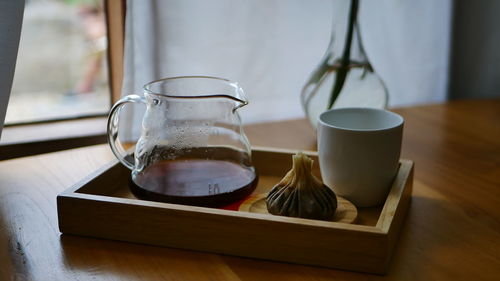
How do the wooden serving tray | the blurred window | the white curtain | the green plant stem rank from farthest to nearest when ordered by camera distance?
the blurred window → the white curtain → the green plant stem → the wooden serving tray

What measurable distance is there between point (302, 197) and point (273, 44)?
59 cm

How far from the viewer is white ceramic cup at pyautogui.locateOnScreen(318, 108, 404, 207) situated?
26.9 inches

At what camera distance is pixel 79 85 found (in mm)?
1945

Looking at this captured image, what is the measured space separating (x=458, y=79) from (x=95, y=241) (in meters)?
1.10

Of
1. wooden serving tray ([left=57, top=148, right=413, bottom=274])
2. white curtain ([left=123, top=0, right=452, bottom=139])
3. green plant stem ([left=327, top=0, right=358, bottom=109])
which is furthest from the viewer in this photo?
white curtain ([left=123, top=0, right=452, bottom=139])

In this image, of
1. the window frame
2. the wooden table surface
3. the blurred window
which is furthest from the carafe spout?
the blurred window

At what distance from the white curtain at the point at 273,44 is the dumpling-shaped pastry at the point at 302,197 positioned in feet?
1.36

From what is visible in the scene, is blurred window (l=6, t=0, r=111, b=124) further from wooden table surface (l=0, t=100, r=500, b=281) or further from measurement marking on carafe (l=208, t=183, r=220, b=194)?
measurement marking on carafe (l=208, t=183, r=220, b=194)

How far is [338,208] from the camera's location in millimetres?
694

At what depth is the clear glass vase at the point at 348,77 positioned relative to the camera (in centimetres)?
97

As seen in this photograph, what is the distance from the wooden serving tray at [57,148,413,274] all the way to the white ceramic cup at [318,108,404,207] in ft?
0.08

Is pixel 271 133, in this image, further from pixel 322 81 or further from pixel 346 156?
pixel 346 156

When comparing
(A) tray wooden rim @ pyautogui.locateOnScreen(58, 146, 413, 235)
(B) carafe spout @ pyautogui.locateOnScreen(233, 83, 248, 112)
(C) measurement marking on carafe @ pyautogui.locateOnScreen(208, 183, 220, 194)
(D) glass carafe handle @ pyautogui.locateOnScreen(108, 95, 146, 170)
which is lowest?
(A) tray wooden rim @ pyautogui.locateOnScreen(58, 146, 413, 235)

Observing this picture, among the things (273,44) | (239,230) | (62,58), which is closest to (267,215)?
(239,230)
